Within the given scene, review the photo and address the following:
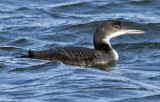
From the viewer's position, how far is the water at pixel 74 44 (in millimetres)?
8539

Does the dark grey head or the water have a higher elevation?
the dark grey head

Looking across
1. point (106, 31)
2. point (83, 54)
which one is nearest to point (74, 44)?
point (106, 31)

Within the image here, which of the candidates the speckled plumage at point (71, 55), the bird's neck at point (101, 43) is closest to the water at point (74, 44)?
the speckled plumage at point (71, 55)

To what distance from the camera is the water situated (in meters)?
8.54

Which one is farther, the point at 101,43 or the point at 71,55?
the point at 101,43

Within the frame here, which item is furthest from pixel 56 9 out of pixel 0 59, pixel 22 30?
pixel 0 59

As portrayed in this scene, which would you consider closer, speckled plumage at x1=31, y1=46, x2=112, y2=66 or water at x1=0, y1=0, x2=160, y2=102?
water at x1=0, y1=0, x2=160, y2=102

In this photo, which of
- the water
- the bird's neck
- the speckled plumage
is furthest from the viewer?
the bird's neck

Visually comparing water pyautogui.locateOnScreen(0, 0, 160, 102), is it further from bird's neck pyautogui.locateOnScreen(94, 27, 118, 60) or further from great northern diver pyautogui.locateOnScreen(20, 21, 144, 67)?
bird's neck pyautogui.locateOnScreen(94, 27, 118, 60)

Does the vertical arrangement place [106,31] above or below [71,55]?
above

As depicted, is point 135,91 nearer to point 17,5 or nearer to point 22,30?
point 22,30

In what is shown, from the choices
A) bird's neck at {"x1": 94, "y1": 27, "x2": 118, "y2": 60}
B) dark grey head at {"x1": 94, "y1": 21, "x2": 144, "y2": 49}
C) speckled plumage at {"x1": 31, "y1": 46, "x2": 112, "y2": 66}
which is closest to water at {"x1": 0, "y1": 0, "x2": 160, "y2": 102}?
speckled plumage at {"x1": 31, "y1": 46, "x2": 112, "y2": 66}

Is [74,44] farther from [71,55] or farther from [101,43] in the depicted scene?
[71,55]

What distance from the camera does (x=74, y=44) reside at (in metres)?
13.2
